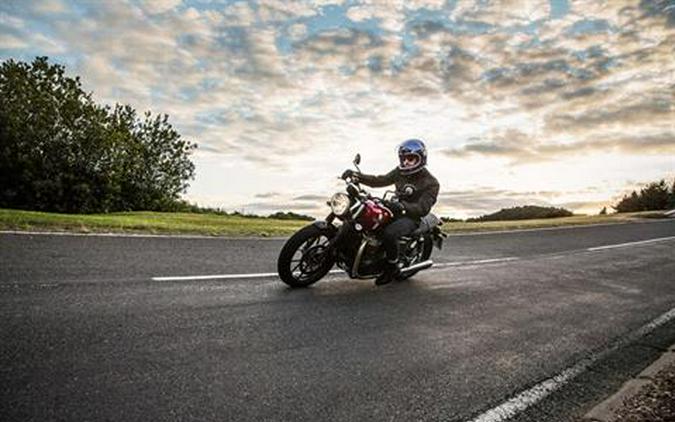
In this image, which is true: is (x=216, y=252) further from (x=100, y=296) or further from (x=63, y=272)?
(x=100, y=296)

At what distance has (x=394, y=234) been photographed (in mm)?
7309

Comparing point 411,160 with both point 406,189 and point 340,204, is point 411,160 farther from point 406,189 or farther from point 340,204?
point 340,204

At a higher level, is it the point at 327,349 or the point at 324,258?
the point at 324,258

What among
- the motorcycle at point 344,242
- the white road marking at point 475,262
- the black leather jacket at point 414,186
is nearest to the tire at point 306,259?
the motorcycle at point 344,242

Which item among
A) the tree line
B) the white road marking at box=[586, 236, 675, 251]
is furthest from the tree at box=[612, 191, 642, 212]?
the white road marking at box=[586, 236, 675, 251]

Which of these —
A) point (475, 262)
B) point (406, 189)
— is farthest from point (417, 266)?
point (475, 262)

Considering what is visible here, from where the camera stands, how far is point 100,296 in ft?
18.4

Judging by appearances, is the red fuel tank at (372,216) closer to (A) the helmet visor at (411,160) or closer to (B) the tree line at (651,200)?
(A) the helmet visor at (411,160)

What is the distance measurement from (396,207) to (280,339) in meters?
3.38

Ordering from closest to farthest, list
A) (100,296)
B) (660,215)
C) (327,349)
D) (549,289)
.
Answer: (327,349) < (100,296) < (549,289) < (660,215)

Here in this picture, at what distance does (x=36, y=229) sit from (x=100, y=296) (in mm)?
5865

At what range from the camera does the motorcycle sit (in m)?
6.85

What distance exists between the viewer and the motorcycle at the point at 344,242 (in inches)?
270

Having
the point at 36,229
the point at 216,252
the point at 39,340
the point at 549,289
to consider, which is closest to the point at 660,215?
the point at 549,289
